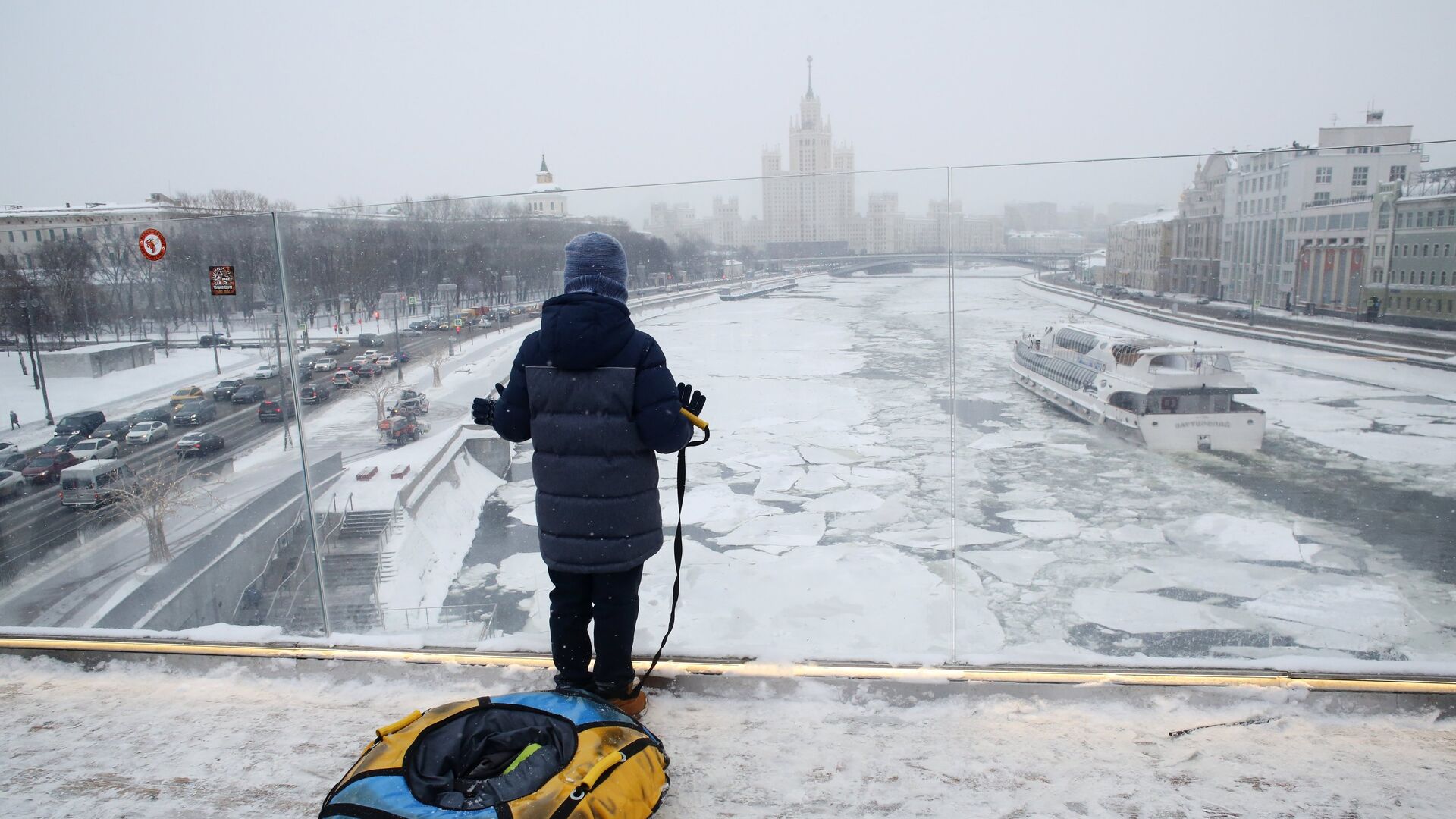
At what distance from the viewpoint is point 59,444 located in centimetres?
296

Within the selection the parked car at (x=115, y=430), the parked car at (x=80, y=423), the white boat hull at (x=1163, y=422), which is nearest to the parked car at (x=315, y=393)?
the parked car at (x=115, y=430)

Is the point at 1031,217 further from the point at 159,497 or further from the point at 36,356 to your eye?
the point at 36,356

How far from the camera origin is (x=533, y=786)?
150 centimetres

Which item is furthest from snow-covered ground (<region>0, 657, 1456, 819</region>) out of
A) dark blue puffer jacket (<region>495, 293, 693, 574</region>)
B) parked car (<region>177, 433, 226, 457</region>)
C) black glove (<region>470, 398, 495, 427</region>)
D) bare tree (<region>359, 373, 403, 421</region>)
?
bare tree (<region>359, 373, 403, 421</region>)

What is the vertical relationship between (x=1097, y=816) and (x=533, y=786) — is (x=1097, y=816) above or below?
below

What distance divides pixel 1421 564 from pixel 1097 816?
1642 mm

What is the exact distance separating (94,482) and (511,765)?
232 cm

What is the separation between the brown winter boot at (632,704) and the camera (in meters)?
2.05

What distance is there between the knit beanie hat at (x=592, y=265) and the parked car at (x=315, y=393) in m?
1.49

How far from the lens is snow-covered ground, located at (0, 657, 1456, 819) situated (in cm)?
171

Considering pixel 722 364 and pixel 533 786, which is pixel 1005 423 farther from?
pixel 533 786

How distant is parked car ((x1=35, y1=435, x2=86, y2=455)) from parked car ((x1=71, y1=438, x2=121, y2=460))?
15 millimetres

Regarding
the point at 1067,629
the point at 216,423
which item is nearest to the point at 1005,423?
the point at 1067,629

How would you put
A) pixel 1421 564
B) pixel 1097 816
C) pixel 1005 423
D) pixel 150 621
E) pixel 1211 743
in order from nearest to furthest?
pixel 1097 816 < pixel 1211 743 < pixel 1421 564 < pixel 150 621 < pixel 1005 423
